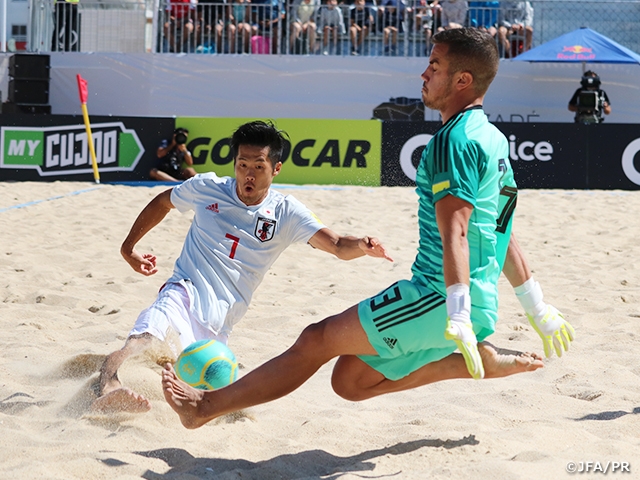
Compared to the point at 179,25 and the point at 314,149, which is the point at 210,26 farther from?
the point at 314,149

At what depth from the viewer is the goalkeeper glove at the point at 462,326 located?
8.22 ft

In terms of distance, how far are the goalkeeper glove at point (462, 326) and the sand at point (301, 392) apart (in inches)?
18.8

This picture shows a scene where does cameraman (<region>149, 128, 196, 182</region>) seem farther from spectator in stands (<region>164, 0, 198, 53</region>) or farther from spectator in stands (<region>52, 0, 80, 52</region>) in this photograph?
spectator in stands (<region>52, 0, 80, 52</region>)

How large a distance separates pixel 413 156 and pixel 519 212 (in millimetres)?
3228

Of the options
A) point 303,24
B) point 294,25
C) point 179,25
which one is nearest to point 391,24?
point 303,24

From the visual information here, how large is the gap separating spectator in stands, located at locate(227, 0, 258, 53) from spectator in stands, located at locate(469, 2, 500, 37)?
449cm

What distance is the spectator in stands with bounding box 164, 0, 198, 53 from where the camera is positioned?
16.5 m

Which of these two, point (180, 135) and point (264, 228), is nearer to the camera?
point (264, 228)

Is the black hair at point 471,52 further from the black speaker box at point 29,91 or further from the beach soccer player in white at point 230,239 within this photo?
the black speaker box at point 29,91

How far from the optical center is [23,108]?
618 inches

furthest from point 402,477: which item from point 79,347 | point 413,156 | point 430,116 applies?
point 430,116

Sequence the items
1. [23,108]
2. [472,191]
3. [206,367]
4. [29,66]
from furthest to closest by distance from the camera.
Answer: [29,66]
[23,108]
[206,367]
[472,191]

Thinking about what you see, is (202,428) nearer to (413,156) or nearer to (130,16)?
(413,156)

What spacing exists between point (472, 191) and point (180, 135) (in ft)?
35.0
